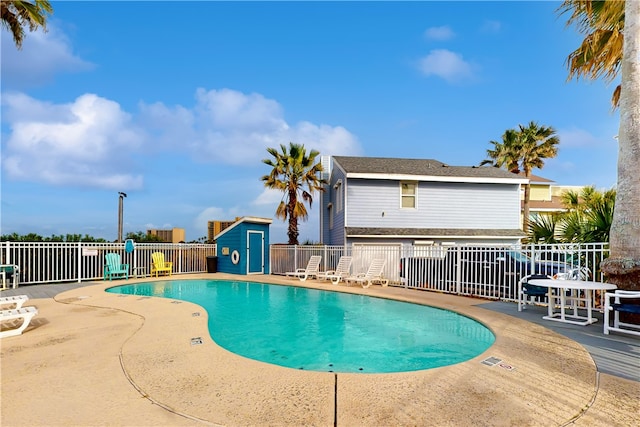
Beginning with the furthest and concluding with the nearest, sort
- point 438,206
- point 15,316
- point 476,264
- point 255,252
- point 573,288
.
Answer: point 438,206, point 255,252, point 476,264, point 573,288, point 15,316

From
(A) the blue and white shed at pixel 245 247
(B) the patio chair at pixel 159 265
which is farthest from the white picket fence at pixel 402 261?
(A) the blue and white shed at pixel 245 247

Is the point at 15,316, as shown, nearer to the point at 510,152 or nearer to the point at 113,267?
the point at 113,267

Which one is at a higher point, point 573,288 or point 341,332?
point 573,288

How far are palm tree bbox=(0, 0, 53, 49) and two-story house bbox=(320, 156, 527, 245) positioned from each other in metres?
12.6

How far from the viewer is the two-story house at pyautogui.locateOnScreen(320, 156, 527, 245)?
17.0m

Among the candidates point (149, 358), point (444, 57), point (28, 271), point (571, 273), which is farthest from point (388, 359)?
point (28, 271)

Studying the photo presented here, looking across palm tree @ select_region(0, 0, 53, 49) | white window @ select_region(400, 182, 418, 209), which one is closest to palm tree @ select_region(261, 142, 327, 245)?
white window @ select_region(400, 182, 418, 209)

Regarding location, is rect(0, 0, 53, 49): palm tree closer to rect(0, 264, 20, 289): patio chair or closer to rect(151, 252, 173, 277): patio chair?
rect(0, 264, 20, 289): patio chair

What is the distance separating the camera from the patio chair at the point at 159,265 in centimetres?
1537

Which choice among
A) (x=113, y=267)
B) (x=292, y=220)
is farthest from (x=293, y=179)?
(x=113, y=267)

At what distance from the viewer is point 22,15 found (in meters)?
10.6

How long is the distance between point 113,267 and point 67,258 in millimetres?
1645

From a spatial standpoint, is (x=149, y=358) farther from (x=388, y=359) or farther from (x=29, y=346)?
(x=388, y=359)

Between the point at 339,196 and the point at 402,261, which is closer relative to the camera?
the point at 402,261
